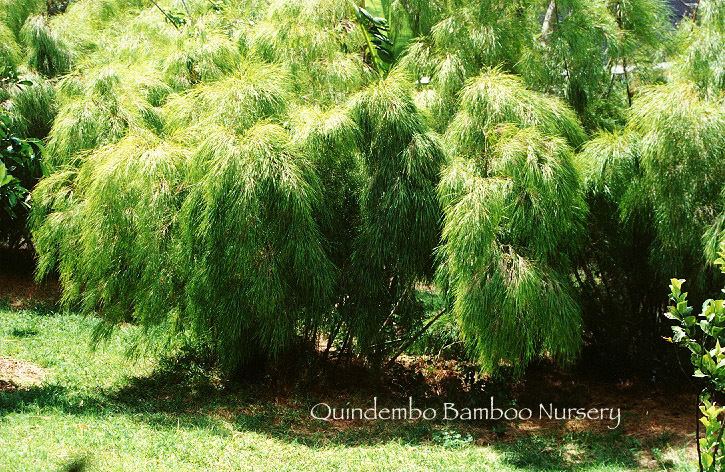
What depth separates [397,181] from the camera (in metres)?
5.35

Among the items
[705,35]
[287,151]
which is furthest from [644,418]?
[287,151]

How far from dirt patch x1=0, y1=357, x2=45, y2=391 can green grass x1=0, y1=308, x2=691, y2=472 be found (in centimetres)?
11

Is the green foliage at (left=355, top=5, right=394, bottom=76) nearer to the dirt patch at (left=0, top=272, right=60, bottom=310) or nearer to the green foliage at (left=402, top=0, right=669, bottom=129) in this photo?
the green foliage at (left=402, top=0, right=669, bottom=129)

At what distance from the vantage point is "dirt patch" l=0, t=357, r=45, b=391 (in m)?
5.80

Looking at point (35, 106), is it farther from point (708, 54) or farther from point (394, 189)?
point (708, 54)

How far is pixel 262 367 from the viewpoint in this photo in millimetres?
6254

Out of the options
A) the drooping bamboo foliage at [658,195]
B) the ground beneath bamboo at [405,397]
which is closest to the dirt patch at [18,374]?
the ground beneath bamboo at [405,397]

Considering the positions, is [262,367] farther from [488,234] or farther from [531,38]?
[531,38]

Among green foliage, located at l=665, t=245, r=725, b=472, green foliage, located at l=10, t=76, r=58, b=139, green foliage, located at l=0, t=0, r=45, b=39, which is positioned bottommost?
green foliage, located at l=665, t=245, r=725, b=472

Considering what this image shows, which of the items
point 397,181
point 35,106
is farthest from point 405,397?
point 35,106

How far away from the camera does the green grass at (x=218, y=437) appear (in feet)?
14.4

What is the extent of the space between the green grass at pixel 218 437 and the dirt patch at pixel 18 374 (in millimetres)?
111

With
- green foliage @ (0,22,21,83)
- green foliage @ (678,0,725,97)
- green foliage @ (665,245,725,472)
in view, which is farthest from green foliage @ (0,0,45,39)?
green foliage @ (665,245,725,472)

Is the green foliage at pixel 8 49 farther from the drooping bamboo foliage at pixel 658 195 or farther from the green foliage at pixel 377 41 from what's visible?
the drooping bamboo foliage at pixel 658 195
